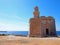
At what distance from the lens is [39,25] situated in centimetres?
2791

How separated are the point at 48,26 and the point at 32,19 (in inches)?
348

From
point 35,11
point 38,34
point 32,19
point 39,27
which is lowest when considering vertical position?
point 38,34

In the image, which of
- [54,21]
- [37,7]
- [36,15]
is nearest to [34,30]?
[36,15]

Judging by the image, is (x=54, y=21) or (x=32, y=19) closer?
(x=32, y=19)

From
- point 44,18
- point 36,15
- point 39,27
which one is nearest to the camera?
point 39,27

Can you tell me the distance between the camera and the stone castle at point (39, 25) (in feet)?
91.5

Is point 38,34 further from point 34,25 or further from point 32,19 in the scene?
point 32,19

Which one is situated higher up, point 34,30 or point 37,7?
point 37,7

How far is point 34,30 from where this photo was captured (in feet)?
94.2

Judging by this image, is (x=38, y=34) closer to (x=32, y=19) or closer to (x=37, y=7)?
(x=32, y=19)

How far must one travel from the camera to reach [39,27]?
27750mm

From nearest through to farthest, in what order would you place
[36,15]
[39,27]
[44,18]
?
[39,27] < [36,15] < [44,18]

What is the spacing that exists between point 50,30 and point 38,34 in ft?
31.3

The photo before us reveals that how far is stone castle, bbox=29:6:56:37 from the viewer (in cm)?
2789
